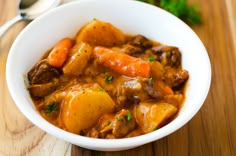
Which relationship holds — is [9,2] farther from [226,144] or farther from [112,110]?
[226,144]

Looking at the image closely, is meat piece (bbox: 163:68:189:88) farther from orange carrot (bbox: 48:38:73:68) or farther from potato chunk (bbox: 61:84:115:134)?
orange carrot (bbox: 48:38:73:68)

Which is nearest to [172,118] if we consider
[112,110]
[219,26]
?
[112,110]

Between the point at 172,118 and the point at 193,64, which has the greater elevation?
the point at 193,64

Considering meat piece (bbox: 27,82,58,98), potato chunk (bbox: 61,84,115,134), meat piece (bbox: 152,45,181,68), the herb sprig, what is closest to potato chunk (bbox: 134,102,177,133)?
potato chunk (bbox: 61,84,115,134)

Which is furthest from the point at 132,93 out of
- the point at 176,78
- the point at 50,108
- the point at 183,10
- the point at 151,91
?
the point at 183,10

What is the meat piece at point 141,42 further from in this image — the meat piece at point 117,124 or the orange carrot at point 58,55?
the meat piece at point 117,124

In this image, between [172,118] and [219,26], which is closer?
[172,118]

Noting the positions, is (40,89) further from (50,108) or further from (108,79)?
(108,79)
